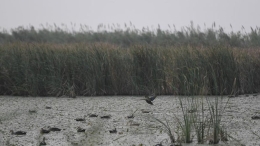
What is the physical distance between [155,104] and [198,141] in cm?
279

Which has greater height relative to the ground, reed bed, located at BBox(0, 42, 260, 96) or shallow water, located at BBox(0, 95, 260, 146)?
reed bed, located at BBox(0, 42, 260, 96)

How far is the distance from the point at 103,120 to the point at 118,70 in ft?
9.80

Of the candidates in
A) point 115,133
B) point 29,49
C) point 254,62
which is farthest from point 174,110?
point 29,49

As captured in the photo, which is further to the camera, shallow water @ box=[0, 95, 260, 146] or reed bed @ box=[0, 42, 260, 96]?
reed bed @ box=[0, 42, 260, 96]

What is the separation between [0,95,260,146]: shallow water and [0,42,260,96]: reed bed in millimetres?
431

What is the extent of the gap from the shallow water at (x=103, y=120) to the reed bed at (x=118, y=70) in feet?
1.41

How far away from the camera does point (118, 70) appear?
8555mm

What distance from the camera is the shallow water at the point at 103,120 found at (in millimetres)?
4520

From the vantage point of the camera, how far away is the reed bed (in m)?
8.19

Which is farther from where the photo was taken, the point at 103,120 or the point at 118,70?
the point at 118,70

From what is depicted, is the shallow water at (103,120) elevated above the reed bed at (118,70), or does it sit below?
below

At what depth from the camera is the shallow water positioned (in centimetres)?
452

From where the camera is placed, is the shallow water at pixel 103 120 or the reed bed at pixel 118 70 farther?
the reed bed at pixel 118 70

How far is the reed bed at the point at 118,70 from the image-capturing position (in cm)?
819
